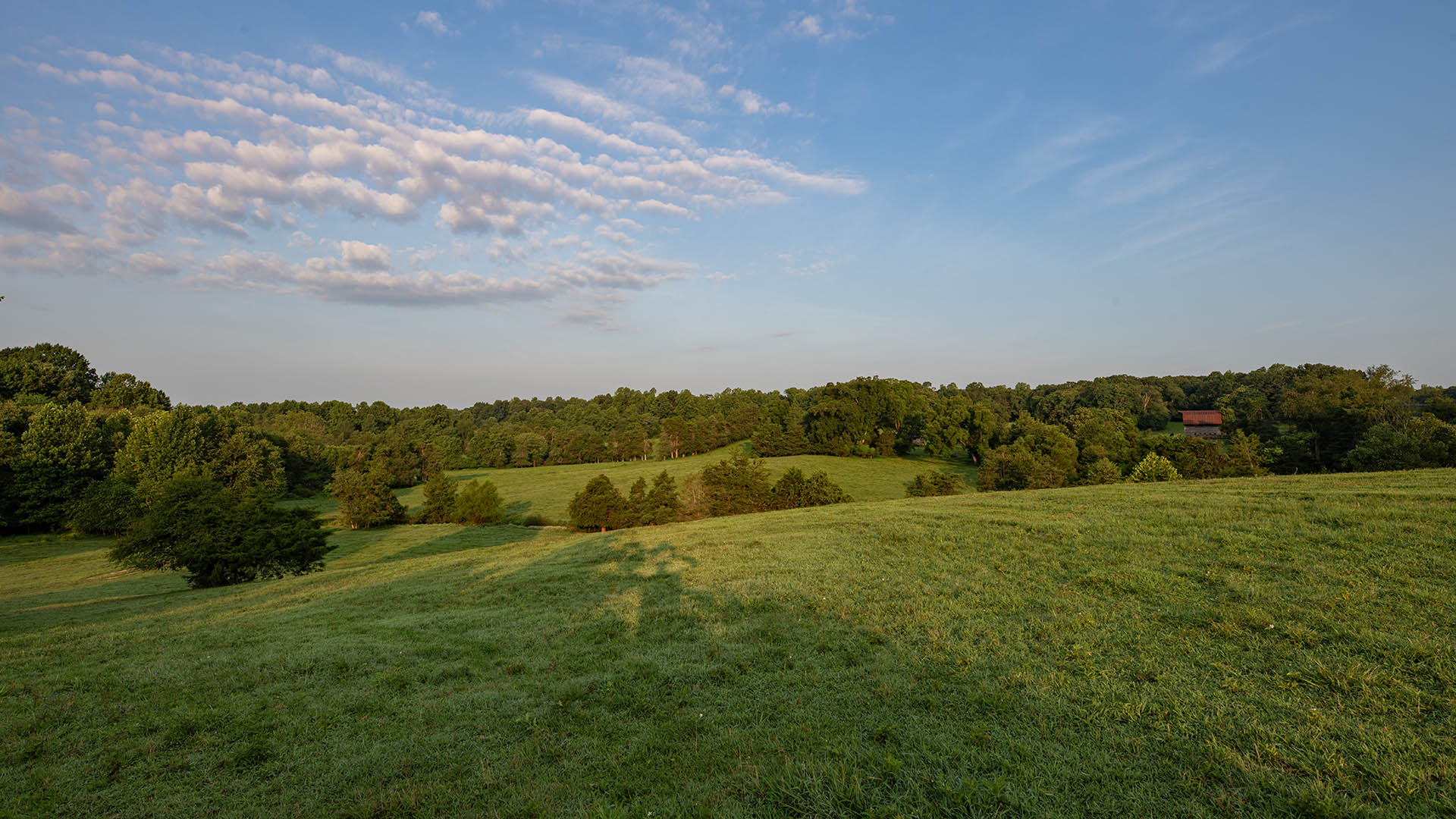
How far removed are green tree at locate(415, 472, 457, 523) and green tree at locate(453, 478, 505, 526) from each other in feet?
5.10

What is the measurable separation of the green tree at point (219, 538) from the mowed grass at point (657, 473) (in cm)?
2985

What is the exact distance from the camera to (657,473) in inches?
2955

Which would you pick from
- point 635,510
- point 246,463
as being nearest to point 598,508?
point 635,510

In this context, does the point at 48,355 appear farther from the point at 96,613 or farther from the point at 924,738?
the point at 924,738

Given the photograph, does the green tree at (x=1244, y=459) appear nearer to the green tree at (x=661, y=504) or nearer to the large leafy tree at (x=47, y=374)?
the green tree at (x=661, y=504)

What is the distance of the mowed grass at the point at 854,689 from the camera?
172 inches

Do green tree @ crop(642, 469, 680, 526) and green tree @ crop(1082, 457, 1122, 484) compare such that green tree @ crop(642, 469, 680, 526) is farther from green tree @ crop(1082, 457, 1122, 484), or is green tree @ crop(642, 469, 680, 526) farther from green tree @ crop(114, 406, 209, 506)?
green tree @ crop(114, 406, 209, 506)

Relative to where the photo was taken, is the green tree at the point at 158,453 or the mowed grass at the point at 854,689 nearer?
the mowed grass at the point at 854,689

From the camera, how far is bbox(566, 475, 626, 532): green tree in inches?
1698

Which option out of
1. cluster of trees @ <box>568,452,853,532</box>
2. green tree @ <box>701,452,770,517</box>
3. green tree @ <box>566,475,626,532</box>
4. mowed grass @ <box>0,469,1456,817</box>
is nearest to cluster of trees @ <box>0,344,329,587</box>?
mowed grass @ <box>0,469,1456,817</box>

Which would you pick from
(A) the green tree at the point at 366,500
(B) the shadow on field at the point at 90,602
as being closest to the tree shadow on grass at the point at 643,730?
(B) the shadow on field at the point at 90,602

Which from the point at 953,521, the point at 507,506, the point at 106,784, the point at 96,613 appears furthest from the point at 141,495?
the point at 953,521

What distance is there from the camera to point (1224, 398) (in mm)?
85312

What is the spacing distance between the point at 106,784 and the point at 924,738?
774 cm
